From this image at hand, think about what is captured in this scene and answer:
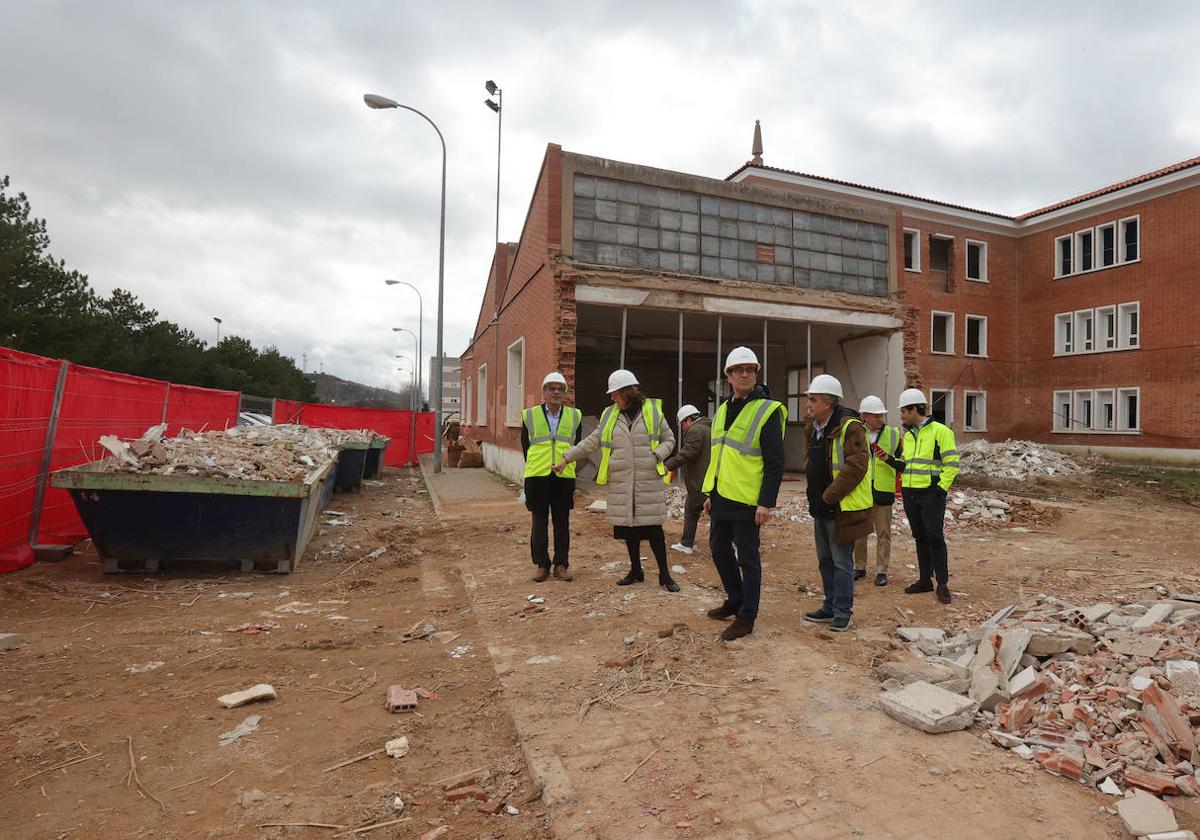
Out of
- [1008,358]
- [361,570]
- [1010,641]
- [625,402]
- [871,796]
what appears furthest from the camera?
[1008,358]

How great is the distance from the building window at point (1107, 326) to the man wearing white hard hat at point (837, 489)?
23.9 m

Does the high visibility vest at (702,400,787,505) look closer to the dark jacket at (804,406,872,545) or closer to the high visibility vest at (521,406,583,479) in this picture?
the dark jacket at (804,406,872,545)

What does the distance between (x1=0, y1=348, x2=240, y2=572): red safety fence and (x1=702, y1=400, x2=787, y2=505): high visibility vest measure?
19.7 feet

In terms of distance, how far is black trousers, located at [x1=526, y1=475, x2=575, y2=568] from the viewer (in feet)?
19.1

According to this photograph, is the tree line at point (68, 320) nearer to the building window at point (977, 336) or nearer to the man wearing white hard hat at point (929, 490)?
the man wearing white hard hat at point (929, 490)

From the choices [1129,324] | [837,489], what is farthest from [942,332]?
[837,489]

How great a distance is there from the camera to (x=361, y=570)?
6785 mm

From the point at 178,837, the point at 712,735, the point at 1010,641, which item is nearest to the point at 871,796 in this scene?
the point at 712,735

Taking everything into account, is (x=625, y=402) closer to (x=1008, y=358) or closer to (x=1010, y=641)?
(x=1010, y=641)

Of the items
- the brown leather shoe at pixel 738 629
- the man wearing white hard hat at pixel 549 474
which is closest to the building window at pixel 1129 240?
the man wearing white hard hat at pixel 549 474

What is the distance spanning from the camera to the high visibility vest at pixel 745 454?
420 cm

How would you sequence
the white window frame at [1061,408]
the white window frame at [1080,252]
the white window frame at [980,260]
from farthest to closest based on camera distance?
the white window frame at [980,260], the white window frame at [1061,408], the white window frame at [1080,252]

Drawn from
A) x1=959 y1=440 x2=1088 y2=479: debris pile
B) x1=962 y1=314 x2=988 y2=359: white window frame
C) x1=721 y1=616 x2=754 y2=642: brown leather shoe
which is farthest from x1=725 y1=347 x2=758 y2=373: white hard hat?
x1=962 y1=314 x2=988 y2=359: white window frame

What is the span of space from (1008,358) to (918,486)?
23683 millimetres
